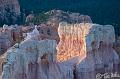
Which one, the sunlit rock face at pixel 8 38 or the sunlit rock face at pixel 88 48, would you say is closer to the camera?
the sunlit rock face at pixel 88 48

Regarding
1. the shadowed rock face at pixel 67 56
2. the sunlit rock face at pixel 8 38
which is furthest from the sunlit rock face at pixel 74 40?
the sunlit rock face at pixel 8 38

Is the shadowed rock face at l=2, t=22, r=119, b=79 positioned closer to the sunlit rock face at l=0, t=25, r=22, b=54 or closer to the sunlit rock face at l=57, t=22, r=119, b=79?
the sunlit rock face at l=57, t=22, r=119, b=79

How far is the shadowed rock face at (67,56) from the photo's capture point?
53.7 ft

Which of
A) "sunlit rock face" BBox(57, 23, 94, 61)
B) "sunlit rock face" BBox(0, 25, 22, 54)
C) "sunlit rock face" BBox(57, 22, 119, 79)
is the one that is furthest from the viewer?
"sunlit rock face" BBox(0, 25, 22, 54)

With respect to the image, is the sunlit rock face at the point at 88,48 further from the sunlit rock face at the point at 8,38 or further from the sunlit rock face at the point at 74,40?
the sunlit rock face at the point at 8,38

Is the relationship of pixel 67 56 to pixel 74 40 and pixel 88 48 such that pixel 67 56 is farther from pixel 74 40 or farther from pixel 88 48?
pixel 88 48

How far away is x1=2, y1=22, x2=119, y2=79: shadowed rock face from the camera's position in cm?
1638

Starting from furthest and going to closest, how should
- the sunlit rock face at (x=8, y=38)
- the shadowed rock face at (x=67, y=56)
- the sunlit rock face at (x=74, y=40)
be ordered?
the sunlit rock face at (x=8, y=38)
the sunlit rock face at (x=74, y=40)
the shadowed rock face at (x=67, y=56)

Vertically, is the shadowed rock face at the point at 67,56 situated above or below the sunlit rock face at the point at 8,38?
below

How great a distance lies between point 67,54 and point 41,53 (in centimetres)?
397

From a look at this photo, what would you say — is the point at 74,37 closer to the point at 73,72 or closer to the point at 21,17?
the point at 73,72

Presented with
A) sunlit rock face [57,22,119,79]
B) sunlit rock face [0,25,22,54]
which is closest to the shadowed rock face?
sunlit rock face [57,22,119,79]

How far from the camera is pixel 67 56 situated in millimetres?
21109

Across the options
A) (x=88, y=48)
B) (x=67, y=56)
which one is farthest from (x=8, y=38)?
(x=88, y=48)
